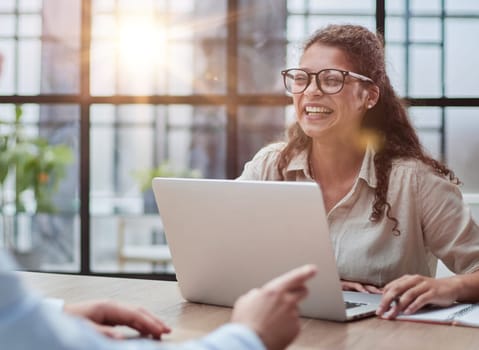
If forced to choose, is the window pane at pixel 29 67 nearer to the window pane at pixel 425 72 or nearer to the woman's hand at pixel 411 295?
the window pane at pixel 425 72

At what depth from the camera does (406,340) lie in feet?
4.76

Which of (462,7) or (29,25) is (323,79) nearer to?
(462,7)

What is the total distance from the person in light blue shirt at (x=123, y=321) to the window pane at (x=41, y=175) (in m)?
2.70

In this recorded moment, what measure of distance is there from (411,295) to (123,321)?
60 cm

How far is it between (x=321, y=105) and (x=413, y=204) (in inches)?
14.7

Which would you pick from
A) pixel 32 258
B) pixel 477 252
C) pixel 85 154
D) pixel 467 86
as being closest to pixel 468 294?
pixel 477 252

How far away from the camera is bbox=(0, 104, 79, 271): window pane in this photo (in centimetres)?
435

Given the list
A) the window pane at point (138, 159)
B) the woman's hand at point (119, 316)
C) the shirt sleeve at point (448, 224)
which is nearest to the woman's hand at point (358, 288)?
the shirt sleeve at point (448, 224)

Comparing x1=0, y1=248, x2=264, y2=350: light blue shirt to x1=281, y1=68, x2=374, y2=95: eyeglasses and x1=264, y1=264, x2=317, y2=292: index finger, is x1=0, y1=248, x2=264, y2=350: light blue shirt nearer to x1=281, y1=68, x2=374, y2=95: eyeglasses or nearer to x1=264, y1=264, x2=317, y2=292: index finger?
x1=264, y1=264, x2=317, y2=292: index finger

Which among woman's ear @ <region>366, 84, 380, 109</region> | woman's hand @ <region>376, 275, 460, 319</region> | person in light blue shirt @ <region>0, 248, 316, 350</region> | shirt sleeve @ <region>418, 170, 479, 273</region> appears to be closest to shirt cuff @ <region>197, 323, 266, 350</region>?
person in light blue shirt @ <region>0, 248, 316, 350</region>

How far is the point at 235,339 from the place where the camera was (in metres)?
0.95

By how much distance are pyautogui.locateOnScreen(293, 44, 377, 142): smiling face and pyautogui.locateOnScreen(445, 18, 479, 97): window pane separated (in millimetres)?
1540

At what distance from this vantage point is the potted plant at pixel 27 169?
461 centimetres

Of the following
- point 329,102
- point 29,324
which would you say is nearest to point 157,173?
point 329,102
